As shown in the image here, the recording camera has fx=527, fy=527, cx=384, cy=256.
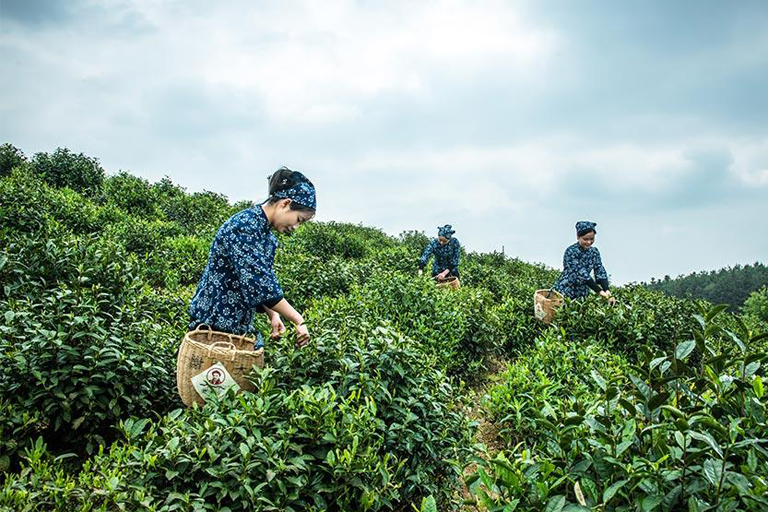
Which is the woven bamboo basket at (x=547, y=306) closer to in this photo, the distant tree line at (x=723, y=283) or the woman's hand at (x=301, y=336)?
the woman's hand at (x=301, y=336)

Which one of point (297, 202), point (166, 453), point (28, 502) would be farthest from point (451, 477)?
point (28, 502)

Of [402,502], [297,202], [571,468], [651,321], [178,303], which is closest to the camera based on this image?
[571,468]

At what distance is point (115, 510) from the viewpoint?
239 centimetres

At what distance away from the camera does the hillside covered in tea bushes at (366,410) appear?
1.76 metres

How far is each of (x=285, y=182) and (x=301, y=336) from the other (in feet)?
3.30

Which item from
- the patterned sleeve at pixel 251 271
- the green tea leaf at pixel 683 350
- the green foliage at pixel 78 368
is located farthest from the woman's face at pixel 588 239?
the green tea leaf at pixel 683 350

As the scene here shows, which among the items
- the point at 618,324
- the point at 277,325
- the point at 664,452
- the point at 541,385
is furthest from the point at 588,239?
the point at 664,452

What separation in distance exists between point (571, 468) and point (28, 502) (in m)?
2.34

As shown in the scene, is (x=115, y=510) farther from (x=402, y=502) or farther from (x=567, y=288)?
(x=567, y=288)

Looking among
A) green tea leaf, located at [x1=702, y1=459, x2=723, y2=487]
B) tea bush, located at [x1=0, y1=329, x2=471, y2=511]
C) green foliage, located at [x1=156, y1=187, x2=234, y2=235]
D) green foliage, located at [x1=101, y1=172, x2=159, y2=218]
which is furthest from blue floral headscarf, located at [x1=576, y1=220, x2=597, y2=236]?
green foliage, located at [x1=101, y1=172, x2=159, y2=218]

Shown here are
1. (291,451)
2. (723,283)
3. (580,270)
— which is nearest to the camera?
(291,451)

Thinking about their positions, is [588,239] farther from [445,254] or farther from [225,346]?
[225,346]

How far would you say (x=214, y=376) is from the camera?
3.05 m

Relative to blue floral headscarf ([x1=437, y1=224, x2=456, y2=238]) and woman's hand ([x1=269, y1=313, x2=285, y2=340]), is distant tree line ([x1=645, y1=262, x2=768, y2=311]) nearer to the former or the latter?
blue floral headscarf ([x1=437, y1=224, x2=456, y2=238])
